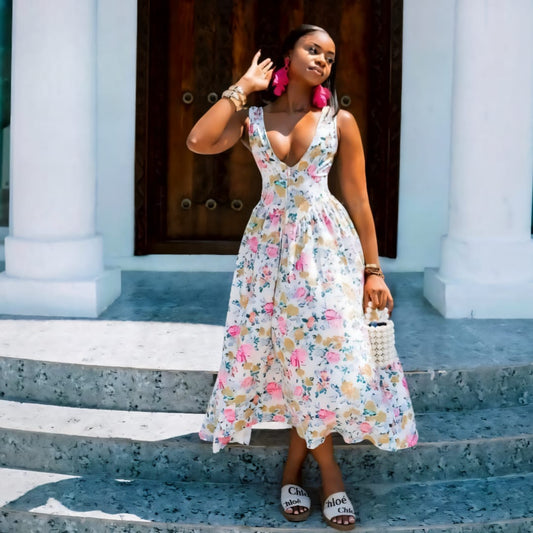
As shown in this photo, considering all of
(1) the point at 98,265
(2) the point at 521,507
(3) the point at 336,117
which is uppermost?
(3) the point at 336,117

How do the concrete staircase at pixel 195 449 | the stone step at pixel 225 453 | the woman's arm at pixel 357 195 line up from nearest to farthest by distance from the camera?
the woman's arm at pixel 357 195, the concrete staircase at pixel 195 449, the stone step at pixel 225 453

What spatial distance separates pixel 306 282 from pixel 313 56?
2.66 feet

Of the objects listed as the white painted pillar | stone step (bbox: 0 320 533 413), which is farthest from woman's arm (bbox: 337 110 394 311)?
the white painted pillar

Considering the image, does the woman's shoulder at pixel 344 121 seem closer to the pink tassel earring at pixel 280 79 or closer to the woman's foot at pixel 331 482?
the pink tassel earring at pixel 280 79

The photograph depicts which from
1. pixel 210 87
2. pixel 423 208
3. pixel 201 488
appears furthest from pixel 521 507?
pixel 210 87

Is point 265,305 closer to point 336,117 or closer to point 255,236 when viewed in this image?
point 255,236

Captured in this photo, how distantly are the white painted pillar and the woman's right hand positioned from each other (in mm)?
2496

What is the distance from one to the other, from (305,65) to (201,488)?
1747 millimetres

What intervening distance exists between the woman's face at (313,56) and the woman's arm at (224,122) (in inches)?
5.3

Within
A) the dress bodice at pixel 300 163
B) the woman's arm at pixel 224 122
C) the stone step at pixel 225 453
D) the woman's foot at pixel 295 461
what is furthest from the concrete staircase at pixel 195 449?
the woman's arm at pixel 224 122

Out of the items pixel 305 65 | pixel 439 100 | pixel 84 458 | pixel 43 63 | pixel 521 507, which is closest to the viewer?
pixel 305 65

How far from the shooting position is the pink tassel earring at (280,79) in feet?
11.8

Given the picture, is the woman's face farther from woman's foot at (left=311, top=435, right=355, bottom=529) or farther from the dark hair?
woman's foot at (left=311, top=435, right=355, bottom=529)

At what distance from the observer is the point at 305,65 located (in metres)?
3.49
